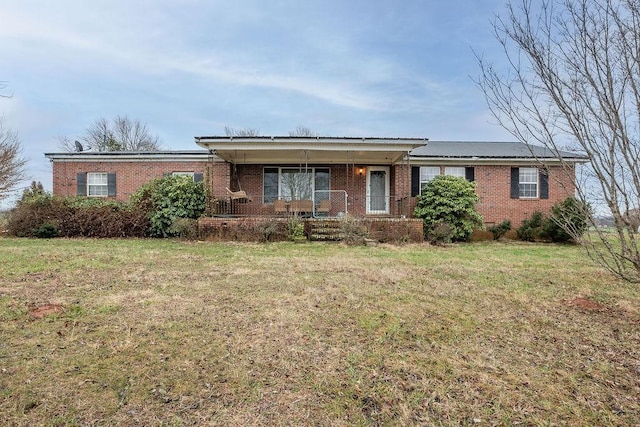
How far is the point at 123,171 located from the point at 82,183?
1.93 meters

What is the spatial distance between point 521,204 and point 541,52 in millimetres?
12550

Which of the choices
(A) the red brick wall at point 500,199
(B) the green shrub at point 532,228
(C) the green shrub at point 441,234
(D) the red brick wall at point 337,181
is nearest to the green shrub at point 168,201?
(D) the red brick wall at point 337,181

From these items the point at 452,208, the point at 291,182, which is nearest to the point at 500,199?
the point at 452,208

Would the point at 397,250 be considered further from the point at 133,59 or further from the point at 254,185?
the point at 133,59

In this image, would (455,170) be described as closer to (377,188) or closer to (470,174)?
(470,174)

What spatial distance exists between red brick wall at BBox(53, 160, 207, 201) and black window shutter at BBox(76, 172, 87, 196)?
0.15m

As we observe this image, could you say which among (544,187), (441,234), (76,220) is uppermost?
(544,187)

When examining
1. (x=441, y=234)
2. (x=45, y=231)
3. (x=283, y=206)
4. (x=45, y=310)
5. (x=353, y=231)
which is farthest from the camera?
(x=283, y=206)

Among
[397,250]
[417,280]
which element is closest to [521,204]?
[397,250]

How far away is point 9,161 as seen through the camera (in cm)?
1488

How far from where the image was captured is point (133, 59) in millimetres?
16750

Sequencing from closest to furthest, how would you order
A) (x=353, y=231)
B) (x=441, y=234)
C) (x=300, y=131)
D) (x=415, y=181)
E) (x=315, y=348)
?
(x=315, y=348) < (x=353, y=231) < (x=441, y=234) < (x=415, y=181) < (x=300, y=131)

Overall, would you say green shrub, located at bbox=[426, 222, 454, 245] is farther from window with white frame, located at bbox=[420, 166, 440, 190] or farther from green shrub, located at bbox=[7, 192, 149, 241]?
green shrub, located at bbox=[7, 192, 149, 241]

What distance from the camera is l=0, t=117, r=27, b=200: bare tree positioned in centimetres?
1441
